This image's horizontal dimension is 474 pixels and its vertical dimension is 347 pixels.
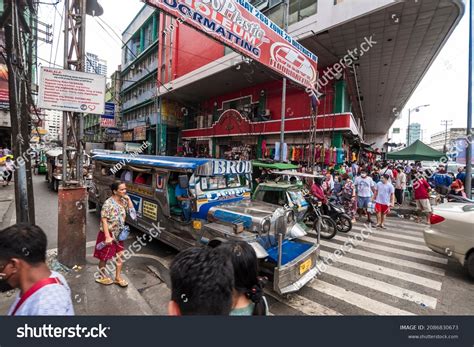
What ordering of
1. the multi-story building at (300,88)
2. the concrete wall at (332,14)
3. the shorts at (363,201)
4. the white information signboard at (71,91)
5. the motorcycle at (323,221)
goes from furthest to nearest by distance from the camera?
the multi-story building at (300,88) < the concrete wall at (332,14) < the shorts at (363,201) < the motorcycle at (323,221) < the white information signboard at (71,91)

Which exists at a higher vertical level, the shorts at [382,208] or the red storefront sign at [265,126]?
the red storefront sign at [265,126]

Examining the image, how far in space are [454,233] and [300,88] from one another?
34.8ft

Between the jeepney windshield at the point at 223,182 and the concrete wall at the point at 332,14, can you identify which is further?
the concrete wall at the point at 332,14

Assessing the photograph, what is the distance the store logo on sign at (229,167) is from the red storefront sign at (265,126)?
879 cm

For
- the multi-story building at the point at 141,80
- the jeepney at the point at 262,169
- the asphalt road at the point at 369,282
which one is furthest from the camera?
the multi-story building at the point at 141,80

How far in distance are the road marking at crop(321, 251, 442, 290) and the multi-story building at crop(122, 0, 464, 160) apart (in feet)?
21.3

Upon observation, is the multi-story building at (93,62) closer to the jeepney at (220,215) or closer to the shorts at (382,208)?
the jeepney at (220,215)

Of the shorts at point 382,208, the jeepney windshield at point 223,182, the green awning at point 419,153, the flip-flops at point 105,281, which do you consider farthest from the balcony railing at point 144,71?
the flip-flops at point 105,281

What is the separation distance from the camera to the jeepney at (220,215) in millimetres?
3824

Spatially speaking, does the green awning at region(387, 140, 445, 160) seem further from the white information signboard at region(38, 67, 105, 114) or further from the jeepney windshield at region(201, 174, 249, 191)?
the white information signboard at region(38, 67, 105, 114)

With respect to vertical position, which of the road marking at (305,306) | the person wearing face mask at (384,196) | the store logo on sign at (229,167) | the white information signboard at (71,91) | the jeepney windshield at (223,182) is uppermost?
the white information signboard at (71,91)

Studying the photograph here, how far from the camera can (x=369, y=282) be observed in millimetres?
4305

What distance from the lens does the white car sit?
168 inches

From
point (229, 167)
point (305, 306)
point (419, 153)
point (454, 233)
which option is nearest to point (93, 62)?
point (229, 167)
